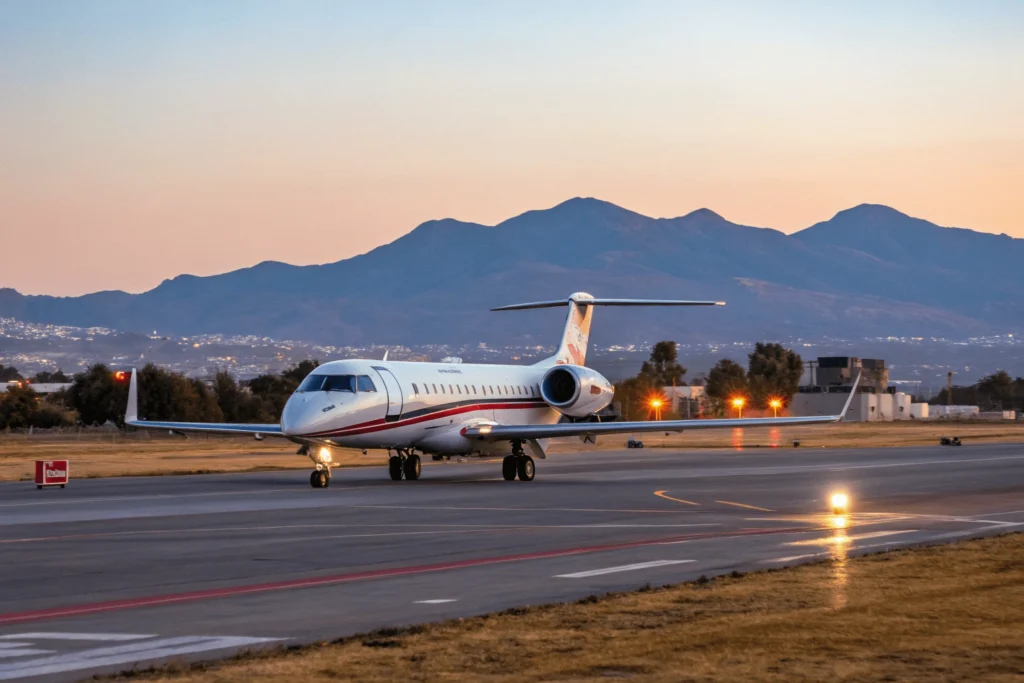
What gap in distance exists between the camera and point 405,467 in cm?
4169

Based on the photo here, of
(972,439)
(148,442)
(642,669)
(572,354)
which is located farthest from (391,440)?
(972,439)

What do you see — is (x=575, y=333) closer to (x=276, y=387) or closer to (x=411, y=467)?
(x=411, y=467)

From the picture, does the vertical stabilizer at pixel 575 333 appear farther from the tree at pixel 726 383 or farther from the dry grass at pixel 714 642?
the tree at pixel 726 383

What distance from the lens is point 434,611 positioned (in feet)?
46.9

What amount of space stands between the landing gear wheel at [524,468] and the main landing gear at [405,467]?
9.53ft

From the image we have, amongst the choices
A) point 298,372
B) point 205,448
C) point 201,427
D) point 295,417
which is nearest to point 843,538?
point 295,417

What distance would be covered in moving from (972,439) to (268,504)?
192ft

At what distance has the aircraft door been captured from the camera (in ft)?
130

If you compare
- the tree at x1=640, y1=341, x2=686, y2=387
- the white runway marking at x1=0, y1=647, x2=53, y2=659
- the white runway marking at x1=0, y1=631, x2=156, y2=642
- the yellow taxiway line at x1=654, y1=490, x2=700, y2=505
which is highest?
the tree at x1=640, y1=341, x2=686, y2=387

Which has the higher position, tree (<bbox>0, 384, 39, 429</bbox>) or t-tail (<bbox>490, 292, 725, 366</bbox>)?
t-tail (<bbox>490, 292, 725, 366</bbox>)

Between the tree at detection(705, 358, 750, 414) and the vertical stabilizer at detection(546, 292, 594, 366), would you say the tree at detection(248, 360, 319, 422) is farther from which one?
the vertical stabilizer at detection(546, 292, 594, 366)

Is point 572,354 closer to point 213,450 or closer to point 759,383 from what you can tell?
point 213,450

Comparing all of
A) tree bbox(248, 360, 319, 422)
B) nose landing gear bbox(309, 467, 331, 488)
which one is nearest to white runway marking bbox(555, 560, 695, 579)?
nose landing gear bbox(309, 467, 331, 488)

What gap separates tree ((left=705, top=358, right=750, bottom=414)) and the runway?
395 ft
